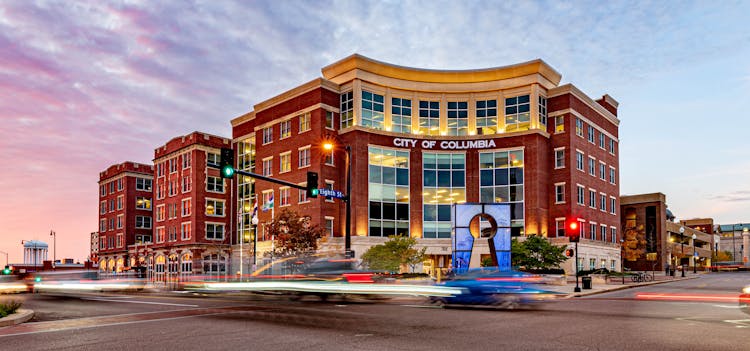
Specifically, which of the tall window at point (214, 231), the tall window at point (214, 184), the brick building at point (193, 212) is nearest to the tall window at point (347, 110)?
the brick building at point (193, 212)

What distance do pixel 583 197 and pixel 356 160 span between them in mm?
23911

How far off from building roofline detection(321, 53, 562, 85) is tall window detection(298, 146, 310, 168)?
826cm

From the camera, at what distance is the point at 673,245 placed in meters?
110

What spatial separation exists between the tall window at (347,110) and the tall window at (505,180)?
44.3 ft

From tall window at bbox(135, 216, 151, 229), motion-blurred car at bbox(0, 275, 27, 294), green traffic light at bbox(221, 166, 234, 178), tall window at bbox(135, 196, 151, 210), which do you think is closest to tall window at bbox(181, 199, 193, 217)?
tall window at bbox(135, 196, 151, 210)

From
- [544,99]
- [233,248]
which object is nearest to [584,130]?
[544,99]

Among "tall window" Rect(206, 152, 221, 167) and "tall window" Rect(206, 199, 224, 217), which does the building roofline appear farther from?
"tall window" Rect(206, 199, 224, 217)

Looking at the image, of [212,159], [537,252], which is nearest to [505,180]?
[537,252]

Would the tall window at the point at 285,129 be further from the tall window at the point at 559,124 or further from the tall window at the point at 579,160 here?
the tall window at the point at 579,160

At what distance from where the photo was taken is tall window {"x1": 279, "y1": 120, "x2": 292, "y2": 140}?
63531mm

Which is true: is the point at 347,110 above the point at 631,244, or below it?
above

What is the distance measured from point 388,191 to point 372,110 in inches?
318

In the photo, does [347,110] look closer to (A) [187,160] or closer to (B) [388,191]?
(B) [388,191]

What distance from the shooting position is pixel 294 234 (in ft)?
174
